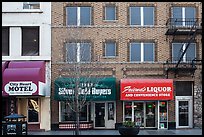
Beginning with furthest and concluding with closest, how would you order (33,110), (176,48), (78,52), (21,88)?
(176,48) → (33,110) → (78,52) → (21,88)

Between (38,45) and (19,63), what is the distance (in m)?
1.91

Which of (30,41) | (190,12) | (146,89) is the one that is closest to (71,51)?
(30,41)

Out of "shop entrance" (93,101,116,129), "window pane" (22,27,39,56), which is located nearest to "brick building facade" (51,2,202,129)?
"shop entrance" (93,101,116,129)

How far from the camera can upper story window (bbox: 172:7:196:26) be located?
2202 centimetres

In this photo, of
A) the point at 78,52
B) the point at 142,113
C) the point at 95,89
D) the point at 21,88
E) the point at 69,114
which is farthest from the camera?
the point at 142,113

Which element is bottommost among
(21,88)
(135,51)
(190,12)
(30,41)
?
(21,88)

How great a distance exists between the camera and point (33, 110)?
21359mm

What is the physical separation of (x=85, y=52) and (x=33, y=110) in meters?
5.30

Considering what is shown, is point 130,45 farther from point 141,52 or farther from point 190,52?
point 190,52

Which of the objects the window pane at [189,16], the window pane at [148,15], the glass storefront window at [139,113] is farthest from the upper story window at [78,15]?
the window pane at [189,16]

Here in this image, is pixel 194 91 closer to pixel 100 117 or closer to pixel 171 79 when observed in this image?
pixel 171 79

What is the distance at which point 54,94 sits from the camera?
2092cm

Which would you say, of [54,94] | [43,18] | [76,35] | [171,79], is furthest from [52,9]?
[171,79]

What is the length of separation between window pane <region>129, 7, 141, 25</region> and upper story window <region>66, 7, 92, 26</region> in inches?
114
